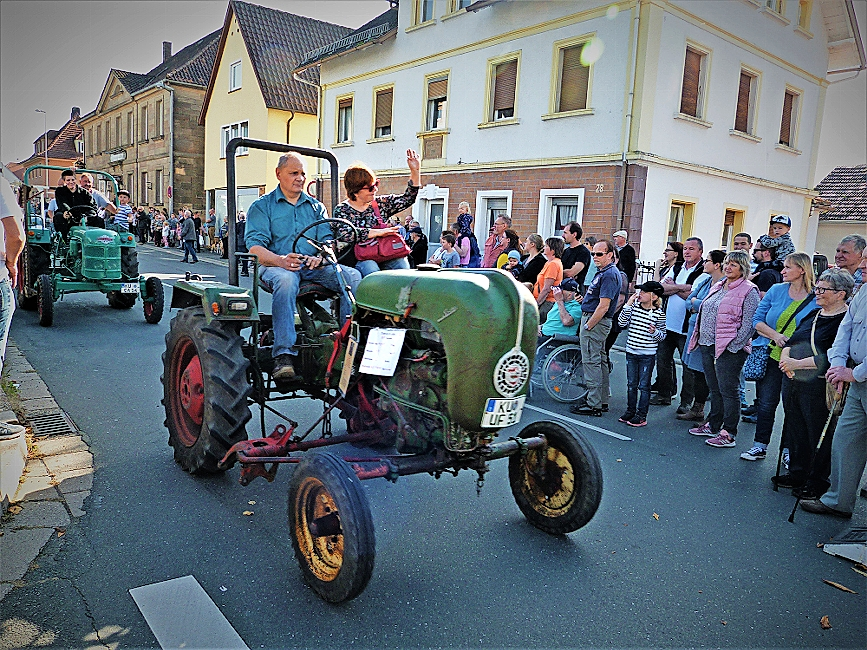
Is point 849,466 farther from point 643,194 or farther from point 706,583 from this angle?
point 643,194

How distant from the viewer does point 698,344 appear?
606cm

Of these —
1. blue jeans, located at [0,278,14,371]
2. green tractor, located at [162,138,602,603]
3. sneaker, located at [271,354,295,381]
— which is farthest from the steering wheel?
blue jeans, located at [0,278,14,371]

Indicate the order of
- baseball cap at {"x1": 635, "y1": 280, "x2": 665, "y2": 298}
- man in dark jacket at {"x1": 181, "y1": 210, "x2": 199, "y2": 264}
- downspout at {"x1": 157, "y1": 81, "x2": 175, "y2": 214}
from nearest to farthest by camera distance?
baseball cap at {"x1": 635, "y1": 280, "x2": 665, "y2": 298}
man in dark jacket at {"x1": 181, "y1": 210, "x2": 199, "y2": 264}
downspout at {"x1": 157, "y1": 81, "x2": 175, "y2": 214}

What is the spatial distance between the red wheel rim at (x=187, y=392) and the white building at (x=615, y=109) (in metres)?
10.8

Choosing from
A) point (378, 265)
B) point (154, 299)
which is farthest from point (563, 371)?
point (154, 299)

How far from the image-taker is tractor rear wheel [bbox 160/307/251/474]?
3869mm

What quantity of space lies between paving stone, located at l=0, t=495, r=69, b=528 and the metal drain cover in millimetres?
1267

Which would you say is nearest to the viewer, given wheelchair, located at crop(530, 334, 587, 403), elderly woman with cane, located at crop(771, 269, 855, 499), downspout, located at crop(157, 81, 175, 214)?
elderly woman with cane, located at crop(771, 269, 855, 499)

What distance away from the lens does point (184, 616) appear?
2762 mm

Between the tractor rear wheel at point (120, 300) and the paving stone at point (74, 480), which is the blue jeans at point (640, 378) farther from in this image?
the tractor rear wheel at point (120, 300)

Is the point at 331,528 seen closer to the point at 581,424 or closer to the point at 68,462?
the point at 68,462

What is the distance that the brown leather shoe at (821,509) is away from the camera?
13.9 feet

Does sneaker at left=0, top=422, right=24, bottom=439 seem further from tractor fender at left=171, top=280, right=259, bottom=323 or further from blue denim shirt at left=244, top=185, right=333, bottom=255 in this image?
blue denim shirt at left=244, top=185, right=333, bottom=255

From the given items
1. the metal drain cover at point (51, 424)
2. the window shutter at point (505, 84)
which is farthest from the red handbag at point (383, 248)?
the window shutter at point (505, 84)
